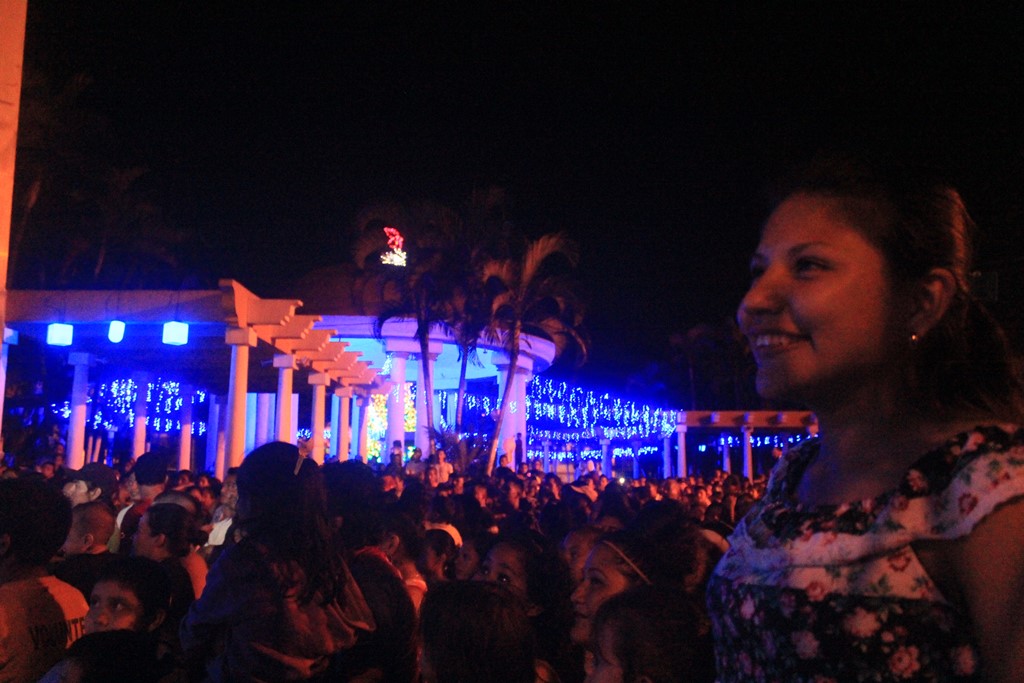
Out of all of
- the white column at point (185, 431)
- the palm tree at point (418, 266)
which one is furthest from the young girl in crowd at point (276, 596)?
the white column at point (185, 431)

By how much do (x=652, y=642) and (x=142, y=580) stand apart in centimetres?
266

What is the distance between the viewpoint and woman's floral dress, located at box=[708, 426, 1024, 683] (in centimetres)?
126

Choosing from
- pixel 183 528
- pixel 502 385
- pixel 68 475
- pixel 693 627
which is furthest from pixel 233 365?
pixel 502 385

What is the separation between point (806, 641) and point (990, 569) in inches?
11.9

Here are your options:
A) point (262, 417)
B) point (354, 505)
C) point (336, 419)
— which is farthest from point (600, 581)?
point (262, 417)

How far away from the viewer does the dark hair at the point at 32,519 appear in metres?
4.12

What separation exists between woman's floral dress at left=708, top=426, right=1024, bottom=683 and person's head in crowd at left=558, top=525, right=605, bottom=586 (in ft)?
13.8

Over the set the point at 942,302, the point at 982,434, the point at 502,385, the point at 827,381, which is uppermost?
the point at 502,385

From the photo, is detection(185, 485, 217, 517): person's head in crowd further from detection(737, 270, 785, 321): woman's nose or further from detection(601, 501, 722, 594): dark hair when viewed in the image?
detection(737, 270, 785, 321): woman's nose

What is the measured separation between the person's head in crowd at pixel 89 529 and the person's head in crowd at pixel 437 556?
85.2 inches

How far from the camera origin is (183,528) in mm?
5613

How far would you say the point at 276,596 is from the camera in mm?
3656

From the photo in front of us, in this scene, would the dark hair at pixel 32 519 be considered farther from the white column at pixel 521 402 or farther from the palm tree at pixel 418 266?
the white column at pixel 521 402

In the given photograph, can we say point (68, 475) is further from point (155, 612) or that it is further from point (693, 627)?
point (693, 627)
